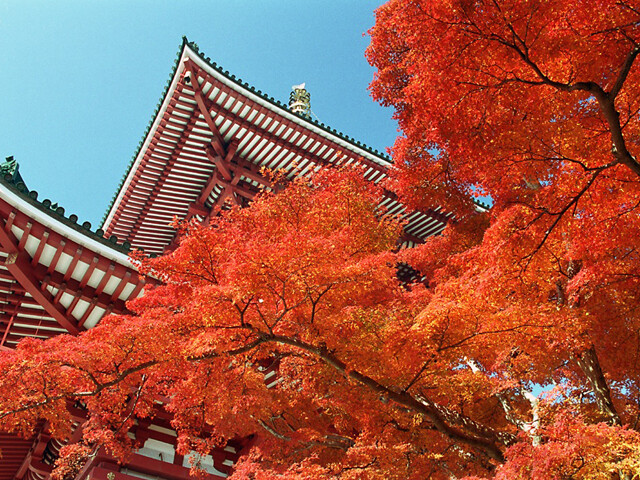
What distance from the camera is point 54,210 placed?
27.6 feet

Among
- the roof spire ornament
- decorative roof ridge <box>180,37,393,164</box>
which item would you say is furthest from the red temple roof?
the roof spire ornament

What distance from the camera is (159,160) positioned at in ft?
52.1

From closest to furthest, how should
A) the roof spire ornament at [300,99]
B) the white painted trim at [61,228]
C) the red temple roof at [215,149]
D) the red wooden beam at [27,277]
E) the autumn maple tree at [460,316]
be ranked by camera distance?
the autumn maple tree at [460,316]
the white painted trim at [61,228]
the red wooden beam at [27,277]
the red temple roof at [215,149]
the roof spire ornament at [300,99]

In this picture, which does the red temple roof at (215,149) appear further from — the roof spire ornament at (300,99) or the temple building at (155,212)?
the roof spire ornament at (300,99)

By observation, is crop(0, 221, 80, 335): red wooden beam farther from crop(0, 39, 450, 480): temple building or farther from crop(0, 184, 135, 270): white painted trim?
crop(0, 184, 135, 270): white painted trim

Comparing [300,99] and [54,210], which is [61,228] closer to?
[54,210]

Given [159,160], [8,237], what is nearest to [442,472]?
[8,237]

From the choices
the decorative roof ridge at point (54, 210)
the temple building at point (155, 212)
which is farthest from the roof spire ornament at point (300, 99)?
the decorative roof ridge at point (54, 210)

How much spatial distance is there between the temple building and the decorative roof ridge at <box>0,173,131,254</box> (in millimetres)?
19

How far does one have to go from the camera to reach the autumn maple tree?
5.79 metres

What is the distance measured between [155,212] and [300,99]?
78.2 ft

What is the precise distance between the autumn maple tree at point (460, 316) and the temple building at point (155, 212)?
1.08 metres

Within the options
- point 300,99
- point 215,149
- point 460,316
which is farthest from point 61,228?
point 300,99

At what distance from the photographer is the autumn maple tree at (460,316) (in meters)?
5.79
